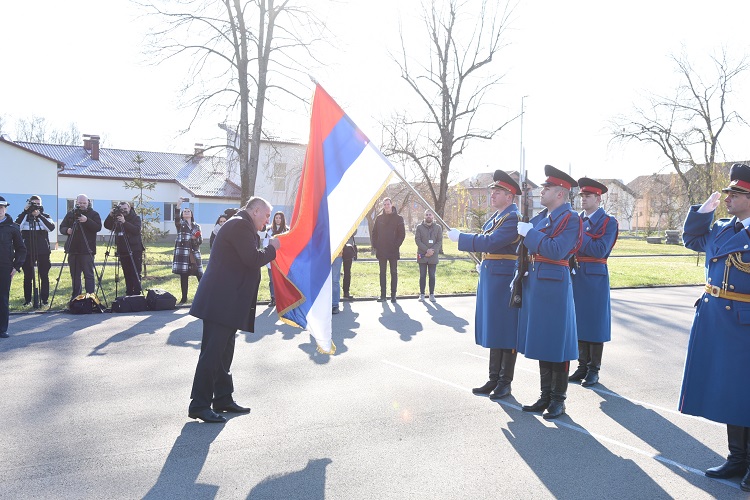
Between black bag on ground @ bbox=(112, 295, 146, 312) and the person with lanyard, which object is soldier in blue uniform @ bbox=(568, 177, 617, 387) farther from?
black bag on ground @ bbox=(112, 295, 146, 312)

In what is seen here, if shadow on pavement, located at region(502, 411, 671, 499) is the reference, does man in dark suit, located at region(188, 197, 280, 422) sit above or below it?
above

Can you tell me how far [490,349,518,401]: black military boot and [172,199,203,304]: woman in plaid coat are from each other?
767 cm

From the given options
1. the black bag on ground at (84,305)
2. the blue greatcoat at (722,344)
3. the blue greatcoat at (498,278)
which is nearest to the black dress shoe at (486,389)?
the blue greatcoat at (498,278)

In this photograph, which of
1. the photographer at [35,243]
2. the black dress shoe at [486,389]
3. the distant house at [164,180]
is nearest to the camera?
the black dress shoe at [486,389]

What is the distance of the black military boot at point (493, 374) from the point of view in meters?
→ 6.39

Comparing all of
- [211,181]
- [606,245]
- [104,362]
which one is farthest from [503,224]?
[211,181]

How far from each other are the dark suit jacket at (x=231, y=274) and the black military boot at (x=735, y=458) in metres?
3.74

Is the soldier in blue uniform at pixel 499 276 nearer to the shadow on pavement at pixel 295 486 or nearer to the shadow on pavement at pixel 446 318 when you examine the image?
the shadow on pavement at pixel 295 486

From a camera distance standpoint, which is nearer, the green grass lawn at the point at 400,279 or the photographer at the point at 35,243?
the photographer at the point at 35,243

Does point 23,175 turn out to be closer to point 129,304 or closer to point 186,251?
point 186,251

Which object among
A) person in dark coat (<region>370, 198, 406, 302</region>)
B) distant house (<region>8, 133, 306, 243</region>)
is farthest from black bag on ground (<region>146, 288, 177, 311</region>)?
distant house (<region>8, 133, 306, 243</region>)

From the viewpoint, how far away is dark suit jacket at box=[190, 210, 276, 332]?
536cm

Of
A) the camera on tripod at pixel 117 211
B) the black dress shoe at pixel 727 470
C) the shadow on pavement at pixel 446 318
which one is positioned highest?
the camera on tripod at pixel 117 211

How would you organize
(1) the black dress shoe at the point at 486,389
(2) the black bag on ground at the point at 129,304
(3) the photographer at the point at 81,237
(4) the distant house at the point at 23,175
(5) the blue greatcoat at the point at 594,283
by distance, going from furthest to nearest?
(4) the distant house at the point at 23,175
(3) the photographer at the point at 81,237
(2) the black bag on ground at the point at 129,304
(5) the blue greatcoat at the point at 594,283
(1) the black dress shoe at the point at 486,389
